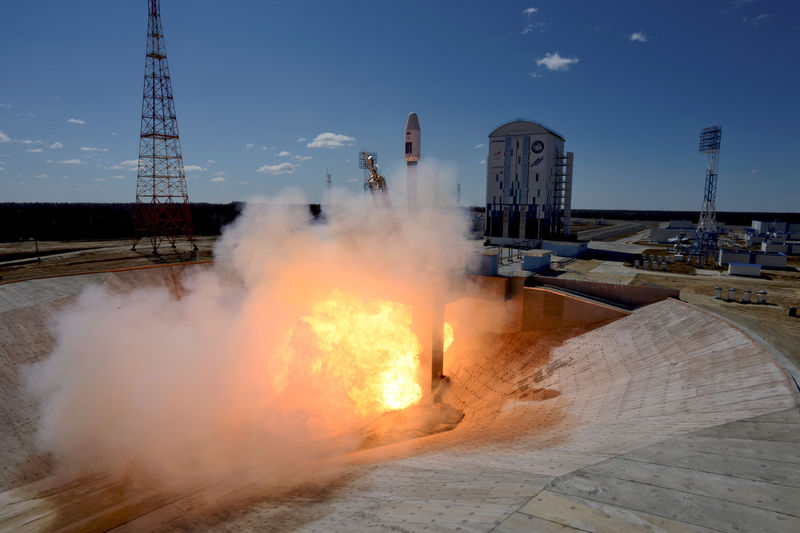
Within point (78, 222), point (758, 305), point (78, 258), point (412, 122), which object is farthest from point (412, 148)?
point (78, 222)

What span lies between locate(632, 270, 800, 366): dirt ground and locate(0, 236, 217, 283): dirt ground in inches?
2013

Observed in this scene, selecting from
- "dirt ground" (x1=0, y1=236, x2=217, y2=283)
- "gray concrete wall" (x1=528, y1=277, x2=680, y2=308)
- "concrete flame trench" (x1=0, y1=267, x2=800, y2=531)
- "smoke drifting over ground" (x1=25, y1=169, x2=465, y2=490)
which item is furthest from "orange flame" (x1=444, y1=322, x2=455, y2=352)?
"dirt ground" (x1=0, y1=236, x2=217, y2=283)

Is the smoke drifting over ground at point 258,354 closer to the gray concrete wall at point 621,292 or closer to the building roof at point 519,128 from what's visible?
the gray concrete wall at point 621,292

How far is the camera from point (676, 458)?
1085 centimetres

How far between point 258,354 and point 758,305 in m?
36.1

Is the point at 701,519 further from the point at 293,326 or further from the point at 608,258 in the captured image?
the point at 608,258

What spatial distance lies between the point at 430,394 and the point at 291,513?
15475mm

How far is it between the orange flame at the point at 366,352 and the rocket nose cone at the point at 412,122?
1217 centimetres

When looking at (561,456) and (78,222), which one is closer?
(561,456)

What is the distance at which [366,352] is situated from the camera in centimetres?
2412

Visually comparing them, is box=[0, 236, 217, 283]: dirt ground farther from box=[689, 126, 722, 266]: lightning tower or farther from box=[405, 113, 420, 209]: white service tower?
box=[689, 126, 722, 266]: lightning tower

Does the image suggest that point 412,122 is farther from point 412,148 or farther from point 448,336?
point 448,336

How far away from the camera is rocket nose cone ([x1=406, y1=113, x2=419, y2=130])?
2763 cm

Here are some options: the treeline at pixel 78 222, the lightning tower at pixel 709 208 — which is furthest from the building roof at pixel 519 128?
the treeline at pixel 78 222
